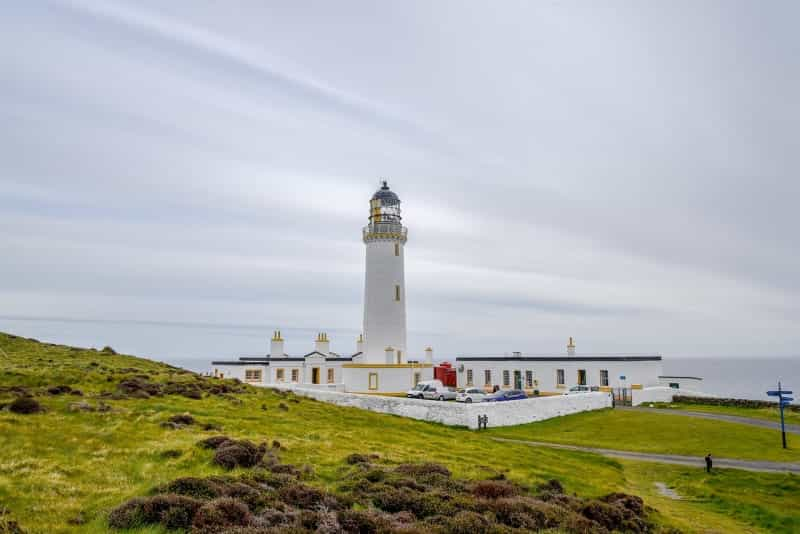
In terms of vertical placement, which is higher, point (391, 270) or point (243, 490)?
point (391, 270)

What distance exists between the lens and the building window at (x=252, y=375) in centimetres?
4834

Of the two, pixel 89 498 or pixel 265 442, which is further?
pixel 265 442

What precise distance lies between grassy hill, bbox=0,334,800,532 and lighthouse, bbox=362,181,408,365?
14.1 metres

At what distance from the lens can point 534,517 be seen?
11031 mm

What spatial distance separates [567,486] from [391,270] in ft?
98.7

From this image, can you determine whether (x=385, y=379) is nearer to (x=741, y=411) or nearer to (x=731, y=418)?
(x=731, y=418)

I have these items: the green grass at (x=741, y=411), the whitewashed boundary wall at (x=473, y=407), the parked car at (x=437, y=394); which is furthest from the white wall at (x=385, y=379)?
the green grass at (x=741, y=411)

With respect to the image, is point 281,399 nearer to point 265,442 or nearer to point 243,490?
point 265,442

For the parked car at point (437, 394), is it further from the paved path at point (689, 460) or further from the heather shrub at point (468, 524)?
the heather shrub at point (468, 524)

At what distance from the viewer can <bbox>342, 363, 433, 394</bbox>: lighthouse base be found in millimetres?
42094

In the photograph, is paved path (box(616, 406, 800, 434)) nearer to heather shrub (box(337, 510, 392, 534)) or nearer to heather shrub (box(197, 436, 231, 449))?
heather shrub (box(337, 510, 392, 534))

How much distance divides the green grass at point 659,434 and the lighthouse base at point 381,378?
484 inches

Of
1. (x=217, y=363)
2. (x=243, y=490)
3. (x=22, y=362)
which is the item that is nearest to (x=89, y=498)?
(x=243, y=490)

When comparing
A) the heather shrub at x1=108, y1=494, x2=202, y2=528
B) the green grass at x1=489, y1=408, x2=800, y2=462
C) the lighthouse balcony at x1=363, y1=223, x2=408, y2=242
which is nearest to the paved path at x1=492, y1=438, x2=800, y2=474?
the green grass at x1=489, y1=408, x2=800, y2=462
